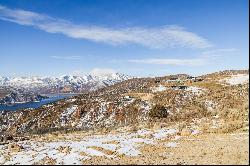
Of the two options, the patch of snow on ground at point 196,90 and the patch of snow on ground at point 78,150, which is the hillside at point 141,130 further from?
the patch of snow on ground at point 196,90

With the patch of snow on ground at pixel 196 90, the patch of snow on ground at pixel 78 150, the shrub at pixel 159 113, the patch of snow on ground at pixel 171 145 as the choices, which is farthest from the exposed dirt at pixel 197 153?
the patch of snow on ground at pixel 196 90

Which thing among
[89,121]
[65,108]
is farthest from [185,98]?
[65,108]

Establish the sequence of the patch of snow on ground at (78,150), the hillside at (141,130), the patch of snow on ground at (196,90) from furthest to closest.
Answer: the patch of snow on ground at (196,90)
the patch of snow on ground at (78,150)
the hillside at (141,130)

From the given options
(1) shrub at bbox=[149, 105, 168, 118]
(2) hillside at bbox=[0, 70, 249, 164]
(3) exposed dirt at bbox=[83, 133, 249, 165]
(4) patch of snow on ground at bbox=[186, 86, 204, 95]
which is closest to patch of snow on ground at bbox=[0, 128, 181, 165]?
(2) hillside at bbox=[0, 70, 249, 164]

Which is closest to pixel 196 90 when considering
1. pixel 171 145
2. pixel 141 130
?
pixel 141 130

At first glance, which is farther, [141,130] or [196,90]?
[196,90]

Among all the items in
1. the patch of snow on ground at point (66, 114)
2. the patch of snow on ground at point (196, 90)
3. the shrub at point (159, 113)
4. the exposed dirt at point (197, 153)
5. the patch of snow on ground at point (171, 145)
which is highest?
the patch of snow on ground at point (196, 90)

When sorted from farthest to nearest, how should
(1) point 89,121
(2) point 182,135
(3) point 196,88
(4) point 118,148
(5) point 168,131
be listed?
1. (3) point 196,88
2. (1) point 89,121
3. (5) point 168,131
4. (2) point 182,135
5. (4) point 118,148

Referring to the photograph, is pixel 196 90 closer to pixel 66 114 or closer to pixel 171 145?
pixel 66 114

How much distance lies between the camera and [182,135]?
43750 millimetres

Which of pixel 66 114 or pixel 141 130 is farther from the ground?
pixel 141 130

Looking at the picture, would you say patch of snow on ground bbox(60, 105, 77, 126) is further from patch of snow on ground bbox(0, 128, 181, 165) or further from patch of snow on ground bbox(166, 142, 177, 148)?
patch of snow on ground bbox(166, 142, 177, 148)

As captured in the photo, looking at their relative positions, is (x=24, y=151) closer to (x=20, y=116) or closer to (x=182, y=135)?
(x=182, y=135)

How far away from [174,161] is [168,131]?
63.6 feet
